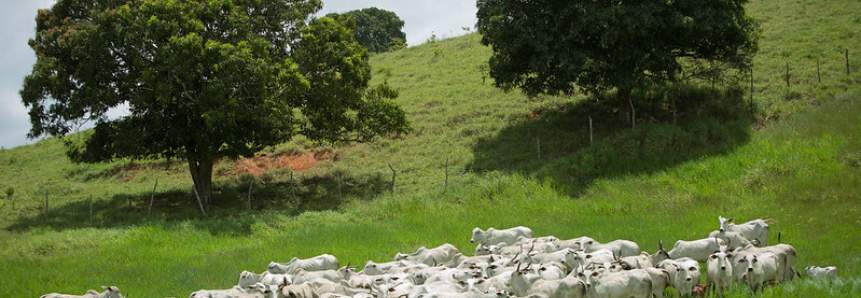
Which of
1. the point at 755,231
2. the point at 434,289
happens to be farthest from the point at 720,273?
the point at 434,289

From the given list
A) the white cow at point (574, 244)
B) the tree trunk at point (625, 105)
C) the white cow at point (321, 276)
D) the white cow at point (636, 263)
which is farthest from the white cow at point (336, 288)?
the tree trunk at point (625, 105)

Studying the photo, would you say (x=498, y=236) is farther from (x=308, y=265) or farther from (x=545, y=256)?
(x=308, y=265)

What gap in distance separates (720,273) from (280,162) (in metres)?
25.1

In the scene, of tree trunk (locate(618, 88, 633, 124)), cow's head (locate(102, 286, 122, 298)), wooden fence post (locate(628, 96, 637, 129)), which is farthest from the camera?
tree trunk (locate(618, 88, 633, 124))

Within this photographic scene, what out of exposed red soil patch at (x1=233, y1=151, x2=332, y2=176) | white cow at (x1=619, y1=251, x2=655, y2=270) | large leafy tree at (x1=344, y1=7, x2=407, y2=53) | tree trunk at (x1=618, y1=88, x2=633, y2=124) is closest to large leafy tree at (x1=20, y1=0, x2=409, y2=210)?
exposed red soil patch at (x1=233, y1=151, x2=332, y2=176)

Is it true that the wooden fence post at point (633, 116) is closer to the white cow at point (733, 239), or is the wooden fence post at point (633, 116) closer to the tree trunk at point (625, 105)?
the tree trunk at point (625, 105)

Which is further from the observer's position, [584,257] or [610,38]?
[610,38]

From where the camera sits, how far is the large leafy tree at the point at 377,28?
80.8 metres

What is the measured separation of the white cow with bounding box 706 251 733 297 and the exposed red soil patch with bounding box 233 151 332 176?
23.4 m

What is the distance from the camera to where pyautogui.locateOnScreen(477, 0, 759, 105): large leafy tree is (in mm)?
22766

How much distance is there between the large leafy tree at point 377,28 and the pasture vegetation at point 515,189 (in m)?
46.7

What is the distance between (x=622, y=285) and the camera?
10047mm

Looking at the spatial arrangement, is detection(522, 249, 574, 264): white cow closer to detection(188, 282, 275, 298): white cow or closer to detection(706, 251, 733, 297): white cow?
detection(706, 251, 733, 297): white cow

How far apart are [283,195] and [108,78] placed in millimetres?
7992
